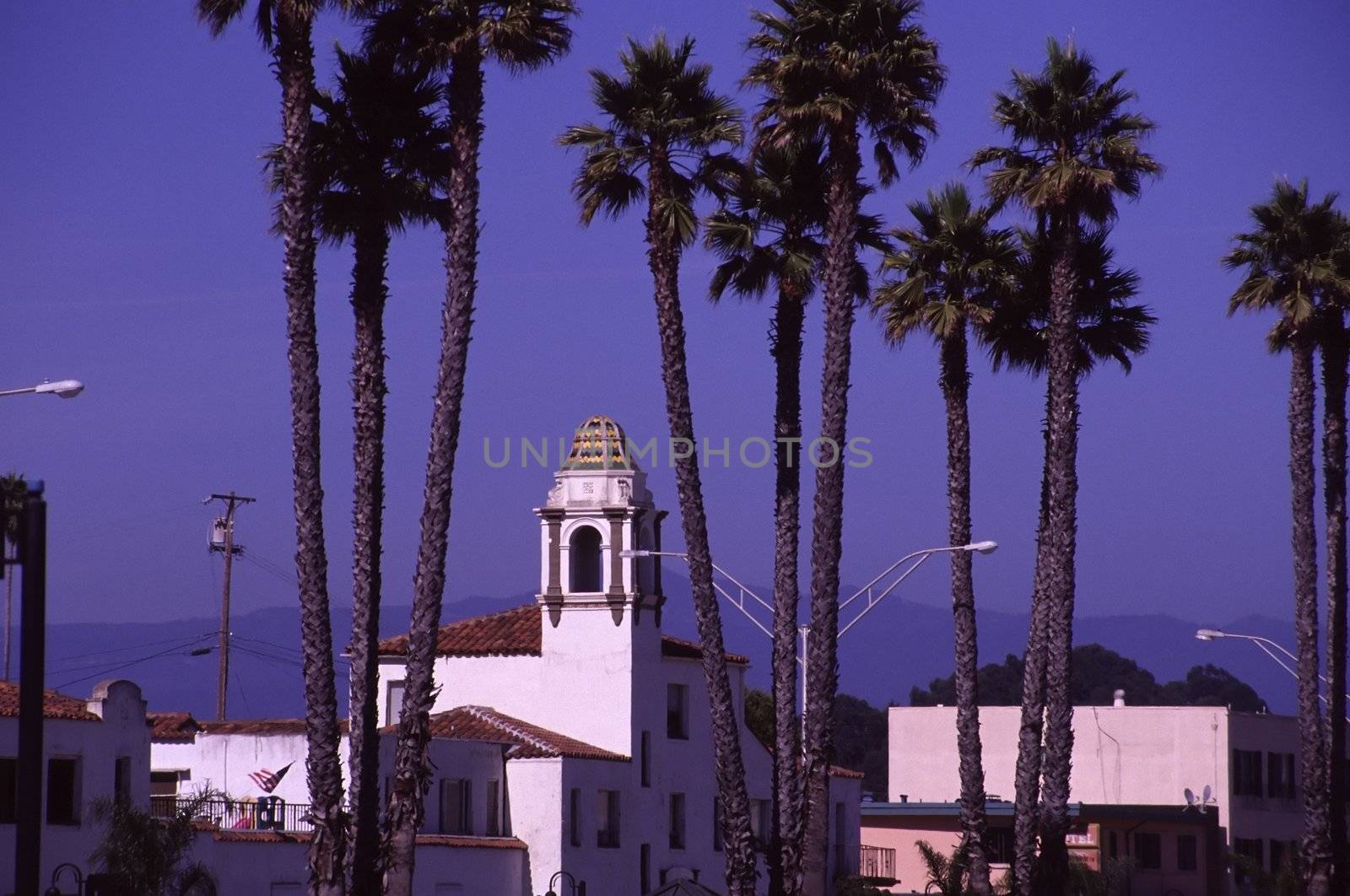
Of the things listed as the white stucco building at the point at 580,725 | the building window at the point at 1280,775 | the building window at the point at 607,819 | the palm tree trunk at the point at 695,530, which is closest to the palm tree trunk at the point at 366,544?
the palm tree trunk at the point at 695,530

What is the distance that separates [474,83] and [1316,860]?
27.3 m

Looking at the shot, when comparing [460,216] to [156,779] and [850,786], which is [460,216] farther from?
[850,786]

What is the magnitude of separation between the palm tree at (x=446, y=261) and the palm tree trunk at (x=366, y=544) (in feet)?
1.64

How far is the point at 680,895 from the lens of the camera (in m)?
41.2

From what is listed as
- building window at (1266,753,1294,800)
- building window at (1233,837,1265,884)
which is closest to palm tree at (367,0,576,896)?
building window at (1233,837,1265,884)

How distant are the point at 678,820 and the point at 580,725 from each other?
15.4 ft

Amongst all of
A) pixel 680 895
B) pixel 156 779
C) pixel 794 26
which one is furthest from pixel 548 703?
pixel 794 26

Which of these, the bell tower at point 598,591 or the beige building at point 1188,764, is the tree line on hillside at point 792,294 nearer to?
the bell tower at point 598,591

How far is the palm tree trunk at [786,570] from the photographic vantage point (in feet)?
126

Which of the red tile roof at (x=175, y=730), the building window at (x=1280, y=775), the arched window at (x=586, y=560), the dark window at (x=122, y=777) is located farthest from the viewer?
the building window at (x=1280, y=775)

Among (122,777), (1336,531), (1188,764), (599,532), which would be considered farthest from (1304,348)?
(1188,764)

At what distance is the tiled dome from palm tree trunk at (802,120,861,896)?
20.5m

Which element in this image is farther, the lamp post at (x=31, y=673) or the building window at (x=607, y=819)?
the building window at (x=607, y=819)

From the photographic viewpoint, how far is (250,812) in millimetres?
Result: 45781
